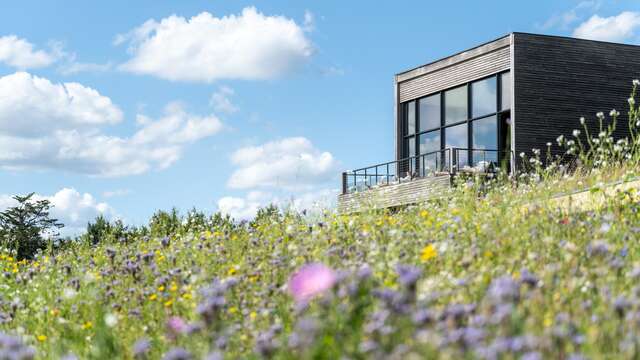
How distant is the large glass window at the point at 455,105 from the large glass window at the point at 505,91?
4.24 feet

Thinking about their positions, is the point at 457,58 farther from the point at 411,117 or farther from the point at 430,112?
the point at 411,117

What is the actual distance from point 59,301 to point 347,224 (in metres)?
2.81

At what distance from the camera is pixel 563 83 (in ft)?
73.9

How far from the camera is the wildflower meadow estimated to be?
332 cm

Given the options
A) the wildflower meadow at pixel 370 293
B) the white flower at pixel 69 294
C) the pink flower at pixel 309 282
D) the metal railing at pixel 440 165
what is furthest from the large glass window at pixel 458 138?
the pink flower at pixel 309 282

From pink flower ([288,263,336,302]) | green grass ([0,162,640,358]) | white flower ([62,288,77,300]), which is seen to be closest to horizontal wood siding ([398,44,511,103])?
green grass ([0,162,640,358])

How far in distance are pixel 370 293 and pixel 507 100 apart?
1858 centimetres

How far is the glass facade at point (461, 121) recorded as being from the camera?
72.4 ft

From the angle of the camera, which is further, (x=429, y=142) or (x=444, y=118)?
(x=429, y=142)

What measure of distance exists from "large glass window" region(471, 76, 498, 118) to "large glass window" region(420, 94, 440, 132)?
1571mm

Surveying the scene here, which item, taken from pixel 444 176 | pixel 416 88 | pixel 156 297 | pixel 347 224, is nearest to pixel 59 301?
pixel 156 297

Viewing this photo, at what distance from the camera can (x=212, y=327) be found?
399 centimetres

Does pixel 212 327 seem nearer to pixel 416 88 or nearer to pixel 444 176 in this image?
pixel 444 176

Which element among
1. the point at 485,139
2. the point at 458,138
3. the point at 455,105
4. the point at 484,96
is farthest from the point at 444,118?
the point at 485,139
